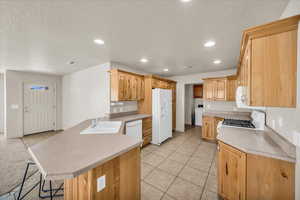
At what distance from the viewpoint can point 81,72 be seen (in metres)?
4.25

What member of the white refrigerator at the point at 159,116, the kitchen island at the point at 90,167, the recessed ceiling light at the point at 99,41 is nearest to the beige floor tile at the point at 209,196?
the kitchen island at the point at 90,167

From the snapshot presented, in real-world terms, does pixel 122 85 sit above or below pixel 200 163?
above

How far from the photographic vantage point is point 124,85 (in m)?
3.10

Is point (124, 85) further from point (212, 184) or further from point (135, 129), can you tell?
point (212, 184)

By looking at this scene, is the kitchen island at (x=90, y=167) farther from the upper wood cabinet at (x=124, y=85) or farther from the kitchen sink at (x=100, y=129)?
the upper wood cabinet at (x=124, y=85)

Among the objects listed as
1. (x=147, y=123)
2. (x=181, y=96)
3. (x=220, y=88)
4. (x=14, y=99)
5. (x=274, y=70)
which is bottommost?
(x=147, y=123)

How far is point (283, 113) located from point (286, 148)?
40cm

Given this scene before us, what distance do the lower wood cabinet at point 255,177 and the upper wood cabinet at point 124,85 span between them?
2.49 meters

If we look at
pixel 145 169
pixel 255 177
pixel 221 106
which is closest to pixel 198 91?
pixel 221 106

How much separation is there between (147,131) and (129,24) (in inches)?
110

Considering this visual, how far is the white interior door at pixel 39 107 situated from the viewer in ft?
14.7

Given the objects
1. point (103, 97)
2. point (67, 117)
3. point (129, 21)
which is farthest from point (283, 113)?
point (67, 117)

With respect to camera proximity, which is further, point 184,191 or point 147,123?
point 147,123

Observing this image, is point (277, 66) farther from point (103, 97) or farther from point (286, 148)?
point (103, 97)
